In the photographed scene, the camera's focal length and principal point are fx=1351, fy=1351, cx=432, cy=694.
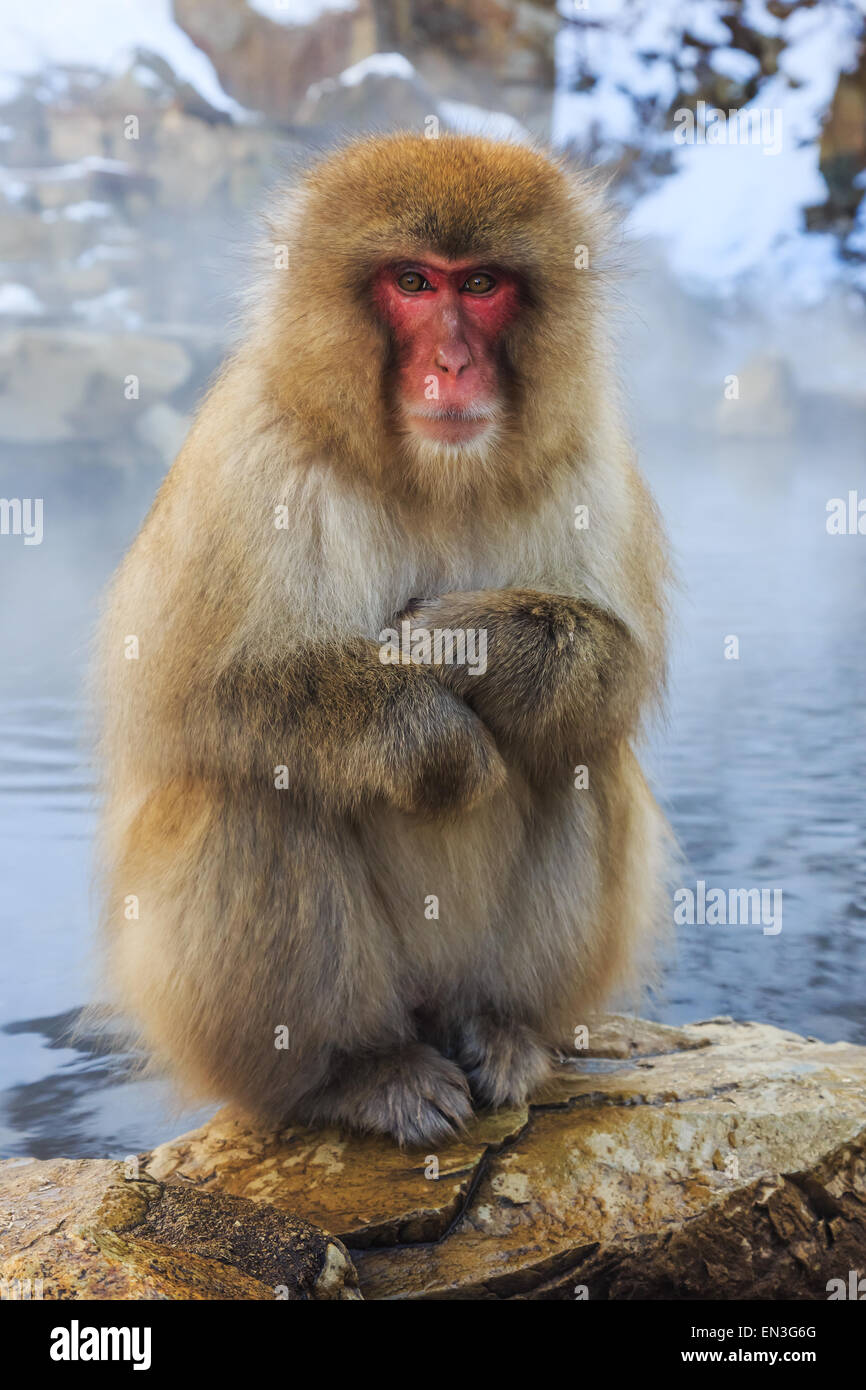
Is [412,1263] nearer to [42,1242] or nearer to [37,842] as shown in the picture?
[42,1242]

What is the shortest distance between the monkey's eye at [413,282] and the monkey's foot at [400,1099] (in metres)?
1.78

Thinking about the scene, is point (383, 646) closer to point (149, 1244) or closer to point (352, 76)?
point (149, 1244)

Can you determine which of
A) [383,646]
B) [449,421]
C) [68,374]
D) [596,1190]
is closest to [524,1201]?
[596,1190]

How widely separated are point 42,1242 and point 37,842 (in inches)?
119

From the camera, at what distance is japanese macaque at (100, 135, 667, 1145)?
295cm

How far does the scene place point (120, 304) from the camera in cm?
945

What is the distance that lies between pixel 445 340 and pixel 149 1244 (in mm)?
1905

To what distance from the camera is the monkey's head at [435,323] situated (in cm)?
291

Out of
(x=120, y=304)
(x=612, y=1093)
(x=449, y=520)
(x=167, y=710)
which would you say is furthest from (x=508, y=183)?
(x=120, y=304)

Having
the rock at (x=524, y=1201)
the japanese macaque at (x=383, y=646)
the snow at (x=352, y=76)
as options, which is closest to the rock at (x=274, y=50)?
the snow at (x=352, y=76)

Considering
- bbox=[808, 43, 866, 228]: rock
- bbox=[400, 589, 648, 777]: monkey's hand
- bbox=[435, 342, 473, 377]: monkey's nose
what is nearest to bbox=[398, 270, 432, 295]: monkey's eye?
bbox=[435, 342, 473, 377]: monkey's nose

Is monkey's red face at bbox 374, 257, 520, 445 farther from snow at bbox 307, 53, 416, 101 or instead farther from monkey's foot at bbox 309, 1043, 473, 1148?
snow at bbox 307, 53, 416, 101

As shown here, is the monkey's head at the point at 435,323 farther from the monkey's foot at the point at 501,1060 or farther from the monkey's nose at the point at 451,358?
the monkey's foot at the point at 501,1060

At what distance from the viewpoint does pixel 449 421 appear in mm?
2898
